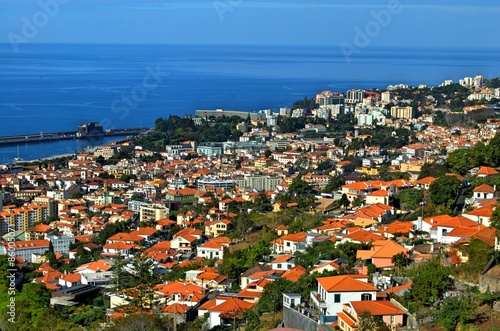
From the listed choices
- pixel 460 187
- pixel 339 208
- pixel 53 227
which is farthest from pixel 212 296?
Answer: pixel 53 227

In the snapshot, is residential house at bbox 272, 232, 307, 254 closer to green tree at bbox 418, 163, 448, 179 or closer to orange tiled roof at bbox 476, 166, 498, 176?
orange tiled roof at bbox 476, 166, 498, 176

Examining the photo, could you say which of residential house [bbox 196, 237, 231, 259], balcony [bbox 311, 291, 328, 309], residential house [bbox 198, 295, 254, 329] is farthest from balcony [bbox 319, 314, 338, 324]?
residential house [bbox 196, 237, 231, 259]

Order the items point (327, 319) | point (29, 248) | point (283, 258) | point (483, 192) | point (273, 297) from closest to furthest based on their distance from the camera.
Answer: point (327, 319) < point (273, 297) < point (283, 258) < point (483, 192) < point (29, 248)

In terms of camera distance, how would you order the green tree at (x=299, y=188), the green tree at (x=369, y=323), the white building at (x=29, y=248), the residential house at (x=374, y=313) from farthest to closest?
the green tree at (x=299, y=188), the white building at (x=29, y=248), the residential house at (x=374, y=313), the green tree at (x=369, y=323)

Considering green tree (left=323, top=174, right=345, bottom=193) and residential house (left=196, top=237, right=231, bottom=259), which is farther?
Result: green tree (left=323, top=174, right=345, bottom=193)

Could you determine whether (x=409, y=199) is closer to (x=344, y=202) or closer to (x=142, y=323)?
(x=344, y=202)

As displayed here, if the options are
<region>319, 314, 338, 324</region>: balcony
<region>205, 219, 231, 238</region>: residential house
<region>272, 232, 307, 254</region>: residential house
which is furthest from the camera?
<region>205, 219, 231, 238</region>: residential house

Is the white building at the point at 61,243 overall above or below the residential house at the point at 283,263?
below

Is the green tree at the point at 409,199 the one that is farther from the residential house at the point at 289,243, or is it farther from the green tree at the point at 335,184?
the green tree at the point at 335,184

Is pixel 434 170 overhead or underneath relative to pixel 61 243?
overhead

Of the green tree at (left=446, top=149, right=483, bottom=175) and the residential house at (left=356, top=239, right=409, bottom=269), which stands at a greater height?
the green tree at (left=446, top=149, right=483, bottom=175)

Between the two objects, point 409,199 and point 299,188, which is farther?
point 299,188

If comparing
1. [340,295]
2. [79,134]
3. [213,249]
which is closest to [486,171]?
[213,249]

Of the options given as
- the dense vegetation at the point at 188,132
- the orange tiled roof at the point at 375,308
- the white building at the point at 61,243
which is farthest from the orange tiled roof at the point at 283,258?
the dense vegetation at the point at 188,132
